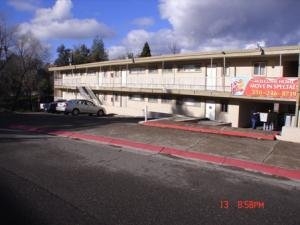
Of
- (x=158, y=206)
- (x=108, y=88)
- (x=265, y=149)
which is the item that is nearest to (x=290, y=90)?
(x=265, y=149)

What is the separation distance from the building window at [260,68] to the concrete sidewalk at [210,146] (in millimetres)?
11043

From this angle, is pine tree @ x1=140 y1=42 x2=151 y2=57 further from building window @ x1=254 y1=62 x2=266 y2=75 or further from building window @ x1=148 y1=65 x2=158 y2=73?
building window @ x1=254 y1=62 x2=266 y2=75

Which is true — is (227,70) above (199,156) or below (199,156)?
above

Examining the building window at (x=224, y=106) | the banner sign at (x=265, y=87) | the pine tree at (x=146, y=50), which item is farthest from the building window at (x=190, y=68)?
the pine tree at (x=146, y=50)

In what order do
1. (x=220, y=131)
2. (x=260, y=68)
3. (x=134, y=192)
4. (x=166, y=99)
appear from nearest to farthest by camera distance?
(x=134, y=192), (x=220, y=131), (x=260, y=68), (x=166, y=99)

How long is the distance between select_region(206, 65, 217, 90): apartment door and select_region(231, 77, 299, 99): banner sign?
3.17m

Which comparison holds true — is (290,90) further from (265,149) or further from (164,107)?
(164,107)

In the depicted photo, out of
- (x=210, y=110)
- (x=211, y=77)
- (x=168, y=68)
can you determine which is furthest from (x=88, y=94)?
(x=211, y=77)

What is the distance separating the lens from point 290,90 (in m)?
22.6

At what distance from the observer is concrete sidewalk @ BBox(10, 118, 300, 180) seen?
38.2 feet
